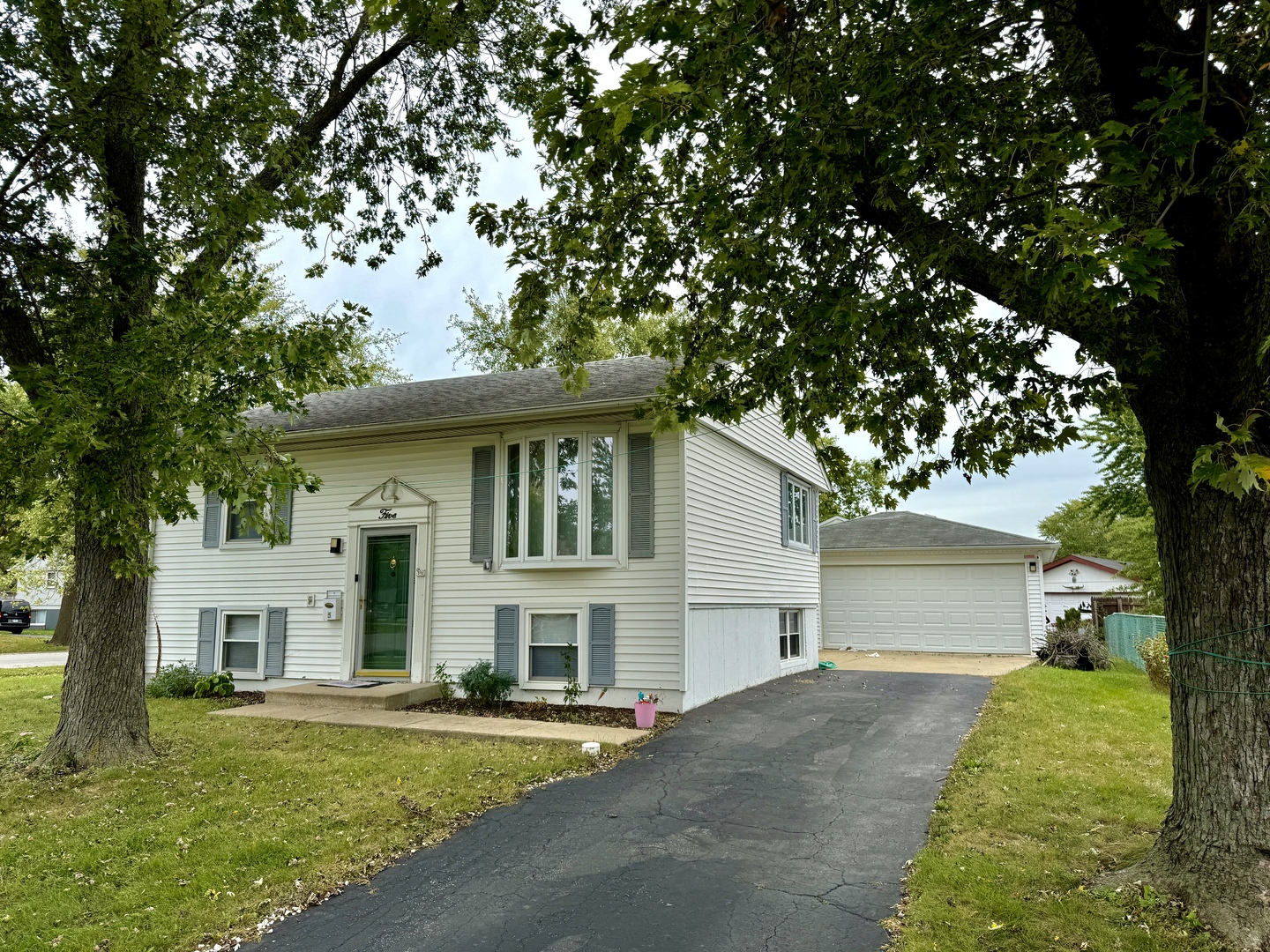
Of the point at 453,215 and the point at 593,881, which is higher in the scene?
the point at 453,215

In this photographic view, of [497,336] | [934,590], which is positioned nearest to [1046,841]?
[934,590]

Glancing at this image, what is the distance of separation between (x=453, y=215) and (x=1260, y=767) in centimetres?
941

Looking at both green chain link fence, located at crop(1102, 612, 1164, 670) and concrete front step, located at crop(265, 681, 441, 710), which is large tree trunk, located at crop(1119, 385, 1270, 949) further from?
green chain link fence, located at crop(1102, 612, 1164, 670)

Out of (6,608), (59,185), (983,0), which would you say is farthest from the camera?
(6,608)

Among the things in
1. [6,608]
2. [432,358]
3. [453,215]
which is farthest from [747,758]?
[6,608]

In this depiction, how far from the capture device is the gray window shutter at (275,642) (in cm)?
1174

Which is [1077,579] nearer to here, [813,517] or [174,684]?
[813,517]

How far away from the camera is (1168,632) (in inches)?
165

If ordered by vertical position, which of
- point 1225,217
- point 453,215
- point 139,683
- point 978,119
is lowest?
point 139,683

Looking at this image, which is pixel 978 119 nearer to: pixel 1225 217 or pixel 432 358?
pixel 1225 217

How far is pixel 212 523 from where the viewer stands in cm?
1259

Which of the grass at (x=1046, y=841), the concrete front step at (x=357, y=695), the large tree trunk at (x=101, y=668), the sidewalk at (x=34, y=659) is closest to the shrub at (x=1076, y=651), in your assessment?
the grass at (x=1046, y=841)

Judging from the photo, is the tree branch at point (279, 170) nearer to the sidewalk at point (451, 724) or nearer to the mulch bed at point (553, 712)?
the sidewalk at point (451, 724)

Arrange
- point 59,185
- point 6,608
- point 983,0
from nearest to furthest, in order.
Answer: point 983,0, point 59,185, point 6,608
